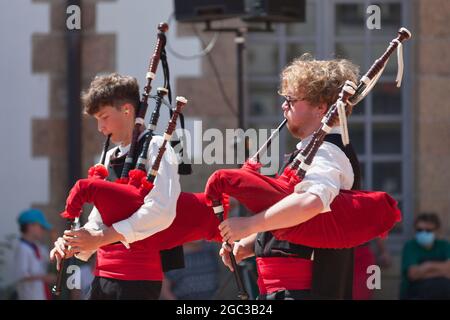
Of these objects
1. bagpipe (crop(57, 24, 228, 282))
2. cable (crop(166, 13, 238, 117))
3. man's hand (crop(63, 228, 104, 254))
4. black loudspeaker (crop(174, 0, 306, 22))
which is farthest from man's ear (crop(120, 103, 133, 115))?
cable (crop(166, 13, 238, 117))

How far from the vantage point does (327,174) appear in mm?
3496

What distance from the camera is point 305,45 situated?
24.3 ft

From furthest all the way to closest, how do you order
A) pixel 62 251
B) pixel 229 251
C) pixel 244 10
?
pixel 244 10 < pixel 62 251 < pixel 229 251

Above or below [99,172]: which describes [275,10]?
above

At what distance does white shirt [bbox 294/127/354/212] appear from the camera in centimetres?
345

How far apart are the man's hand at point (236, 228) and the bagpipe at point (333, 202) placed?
0.06 m

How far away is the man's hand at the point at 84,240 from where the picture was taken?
3.82 metres

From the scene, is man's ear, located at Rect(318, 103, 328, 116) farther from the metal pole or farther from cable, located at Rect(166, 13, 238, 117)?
the metal pole

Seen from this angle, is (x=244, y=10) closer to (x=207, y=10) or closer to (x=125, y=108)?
(x=207, y=10)

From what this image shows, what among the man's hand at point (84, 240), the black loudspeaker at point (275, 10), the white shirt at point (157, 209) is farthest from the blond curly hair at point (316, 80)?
the black loudspeaker at point (275, 10)

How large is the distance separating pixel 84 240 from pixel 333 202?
2.83 ft

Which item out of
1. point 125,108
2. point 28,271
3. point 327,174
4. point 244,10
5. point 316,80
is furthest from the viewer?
point 28,271

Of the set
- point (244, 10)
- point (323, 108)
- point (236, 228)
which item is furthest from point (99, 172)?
point (244, 10)

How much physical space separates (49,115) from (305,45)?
66.9 inches
